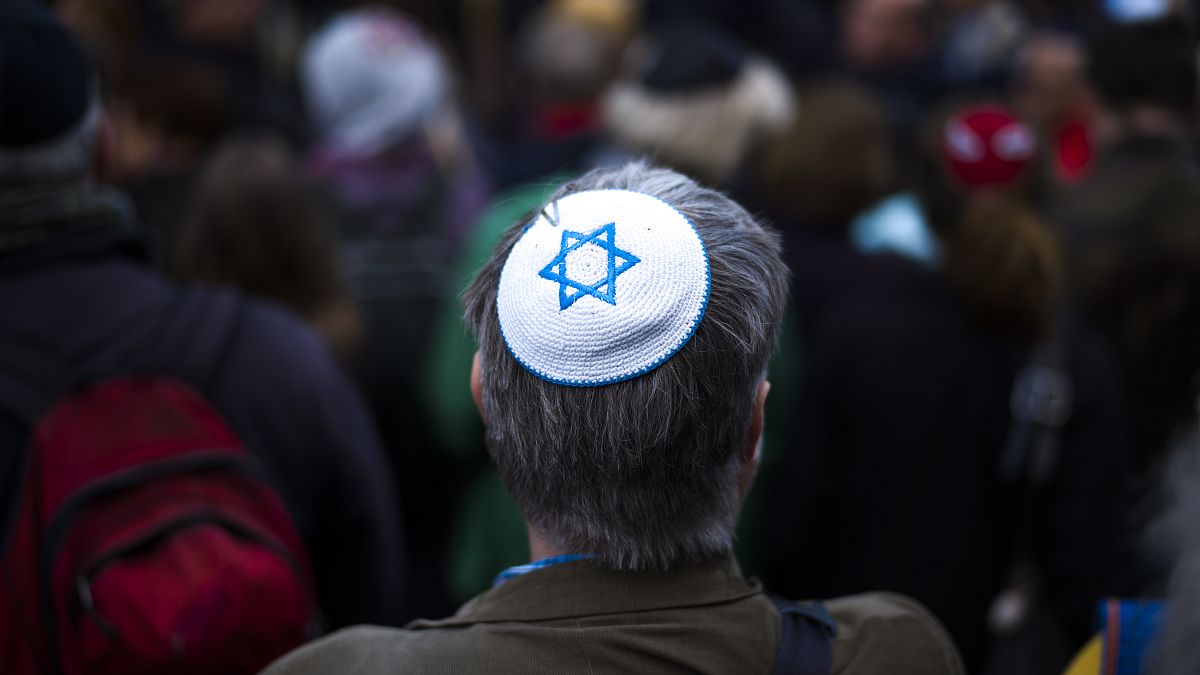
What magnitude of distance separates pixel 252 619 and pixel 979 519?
1.82 m

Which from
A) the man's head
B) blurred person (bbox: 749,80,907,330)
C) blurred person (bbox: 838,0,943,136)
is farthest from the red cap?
blurred person (bbox: 838,0,943,136)

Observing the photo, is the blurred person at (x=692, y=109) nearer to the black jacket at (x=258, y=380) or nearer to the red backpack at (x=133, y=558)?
the black jacket at (x=258, y=380)

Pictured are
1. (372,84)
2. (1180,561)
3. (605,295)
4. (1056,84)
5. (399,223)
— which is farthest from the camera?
(1056,84)

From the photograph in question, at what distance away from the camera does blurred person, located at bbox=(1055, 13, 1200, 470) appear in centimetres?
292

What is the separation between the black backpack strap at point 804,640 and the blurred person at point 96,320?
3.48 feet

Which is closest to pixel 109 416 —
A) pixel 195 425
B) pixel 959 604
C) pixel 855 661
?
pixel 195 425

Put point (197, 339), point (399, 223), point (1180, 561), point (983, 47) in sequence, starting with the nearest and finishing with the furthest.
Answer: point (1180, 561)
point (197, 339)
point (399, 223)
point (983, 47)

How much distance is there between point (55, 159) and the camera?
2.03 metres

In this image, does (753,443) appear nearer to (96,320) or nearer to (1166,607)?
(1166,607)

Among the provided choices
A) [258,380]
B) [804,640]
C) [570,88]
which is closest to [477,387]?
[804,640]

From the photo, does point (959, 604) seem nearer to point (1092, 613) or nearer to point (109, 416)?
point (1092, 613)

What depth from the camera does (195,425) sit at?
1.88 m

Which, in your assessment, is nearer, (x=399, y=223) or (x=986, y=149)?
(x=986, y=149)

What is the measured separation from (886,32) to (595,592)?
528 cm
